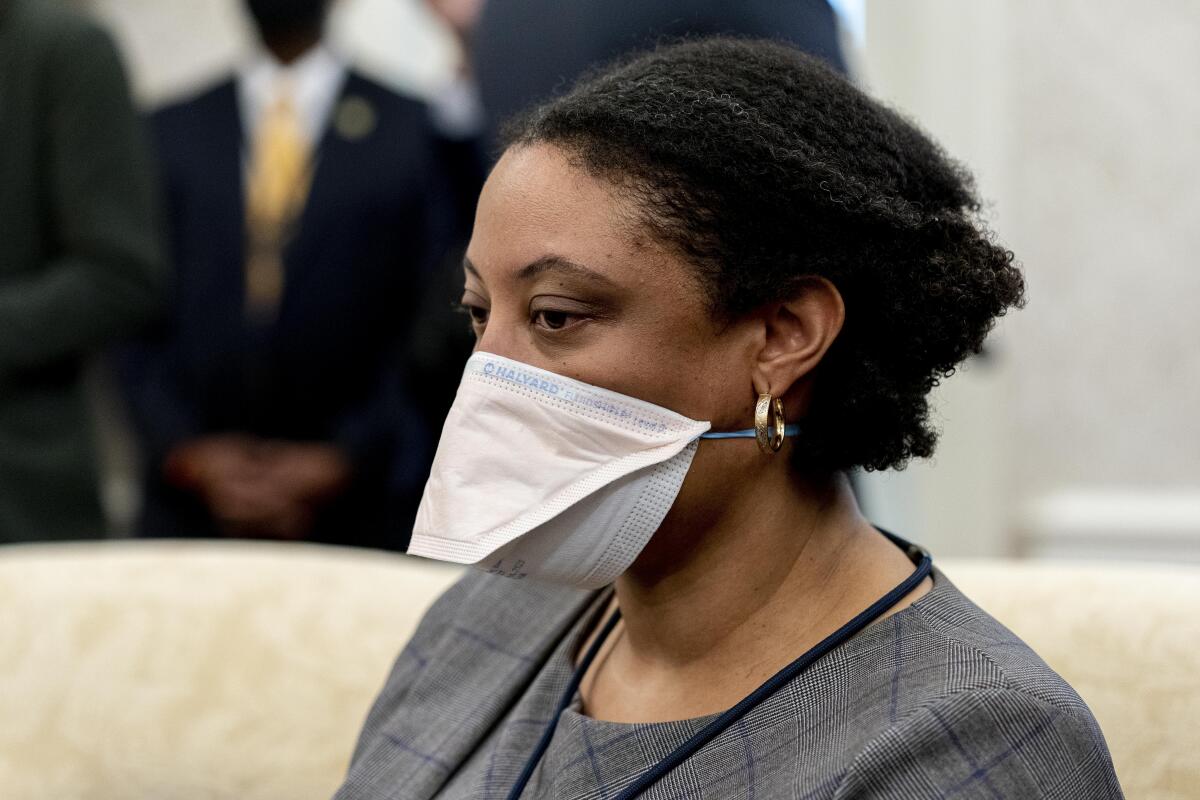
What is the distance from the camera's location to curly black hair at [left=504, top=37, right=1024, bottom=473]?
1.26 meters

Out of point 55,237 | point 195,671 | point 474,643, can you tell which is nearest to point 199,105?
point 55,237

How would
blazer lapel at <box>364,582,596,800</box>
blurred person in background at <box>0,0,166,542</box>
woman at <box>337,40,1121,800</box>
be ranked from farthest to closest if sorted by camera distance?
blurred person in background at <box>0,0,166,542</box>
blazer lapel at <box>364,582,596,800</box>
woman at <box>337,40,1121,800</box>

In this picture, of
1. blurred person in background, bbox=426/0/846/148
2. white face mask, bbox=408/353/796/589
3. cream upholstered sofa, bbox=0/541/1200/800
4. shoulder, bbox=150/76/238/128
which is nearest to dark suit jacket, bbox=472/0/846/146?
blurred person in background, bbox=426/0/846/148

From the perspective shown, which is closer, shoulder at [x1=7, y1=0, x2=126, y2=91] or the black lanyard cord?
the black lanyard cord

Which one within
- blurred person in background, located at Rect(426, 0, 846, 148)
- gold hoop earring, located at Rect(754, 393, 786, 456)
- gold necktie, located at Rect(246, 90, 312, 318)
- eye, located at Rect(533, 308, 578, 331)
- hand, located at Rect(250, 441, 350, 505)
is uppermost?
gold necktie, located at Rect(246, 90, 312, 318)

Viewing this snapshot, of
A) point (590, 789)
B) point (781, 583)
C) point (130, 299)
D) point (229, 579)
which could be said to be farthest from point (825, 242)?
point (130, 299)

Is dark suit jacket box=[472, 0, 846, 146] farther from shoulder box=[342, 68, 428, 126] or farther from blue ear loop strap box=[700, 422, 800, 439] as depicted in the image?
shoulder box=[342, 68, 428, 126]

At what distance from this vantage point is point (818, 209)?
4.17ft

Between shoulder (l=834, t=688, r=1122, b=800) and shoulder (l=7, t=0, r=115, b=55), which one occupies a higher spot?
shoulder (l=7, t=0, r=115, b=55)

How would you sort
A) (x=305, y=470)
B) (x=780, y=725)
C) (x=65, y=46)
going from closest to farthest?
(x=780, y=725)
(x=65, y=46)
(x=305, y=470)

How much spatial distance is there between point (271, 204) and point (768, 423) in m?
2.02

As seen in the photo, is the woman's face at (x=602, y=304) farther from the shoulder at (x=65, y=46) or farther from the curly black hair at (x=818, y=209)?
the shoulder at (x=65, y=46)

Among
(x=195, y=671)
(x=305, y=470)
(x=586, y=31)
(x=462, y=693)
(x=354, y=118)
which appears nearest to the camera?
(x=462, y=693)

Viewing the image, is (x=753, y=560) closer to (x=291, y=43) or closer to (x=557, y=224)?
(x=557, y=224)
